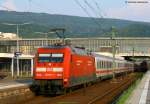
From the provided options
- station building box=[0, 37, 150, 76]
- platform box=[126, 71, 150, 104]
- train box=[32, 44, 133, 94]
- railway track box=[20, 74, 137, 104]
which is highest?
station building box=[0, 37, 150, 76]

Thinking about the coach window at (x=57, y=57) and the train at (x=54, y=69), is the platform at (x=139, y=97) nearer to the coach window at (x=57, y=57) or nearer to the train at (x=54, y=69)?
the train at (x=54, y=69)

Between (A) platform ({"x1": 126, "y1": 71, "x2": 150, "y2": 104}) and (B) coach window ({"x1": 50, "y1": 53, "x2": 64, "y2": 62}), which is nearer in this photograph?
(A) platform ({"x1": 126, "y1": 71, "x2": 150, "y2": 104})

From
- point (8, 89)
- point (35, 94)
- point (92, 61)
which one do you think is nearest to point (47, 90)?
point (35, 94)

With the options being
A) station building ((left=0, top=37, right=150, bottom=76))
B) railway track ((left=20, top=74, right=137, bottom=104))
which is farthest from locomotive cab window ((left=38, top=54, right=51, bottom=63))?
station building ((left=0, top=37, right=150, bottom=76))

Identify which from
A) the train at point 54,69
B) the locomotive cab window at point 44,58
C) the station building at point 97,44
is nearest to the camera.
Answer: the train at point 54,69

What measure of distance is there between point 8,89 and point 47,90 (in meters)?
4.53

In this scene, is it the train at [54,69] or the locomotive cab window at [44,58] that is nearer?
the train at [54,69]

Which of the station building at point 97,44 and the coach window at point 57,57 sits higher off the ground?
the station building at point 97,44

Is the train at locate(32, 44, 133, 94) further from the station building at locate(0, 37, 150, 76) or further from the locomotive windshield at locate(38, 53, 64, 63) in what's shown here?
the station building at locate(0, 37, 150, 76)

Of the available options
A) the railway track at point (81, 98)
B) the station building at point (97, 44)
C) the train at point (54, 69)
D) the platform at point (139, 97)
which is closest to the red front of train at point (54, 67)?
the train at point (54, 69)

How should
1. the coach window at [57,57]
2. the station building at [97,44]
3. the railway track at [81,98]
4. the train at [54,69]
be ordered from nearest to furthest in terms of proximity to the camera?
the railway track at [81,98], the train at [54,69], the coach window at [57,57], the station building at [97,44]

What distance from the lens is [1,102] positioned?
86.8 ft

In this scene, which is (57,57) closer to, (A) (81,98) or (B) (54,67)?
(B) (54,67)

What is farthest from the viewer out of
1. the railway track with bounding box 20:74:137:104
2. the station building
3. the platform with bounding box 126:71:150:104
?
the station building
